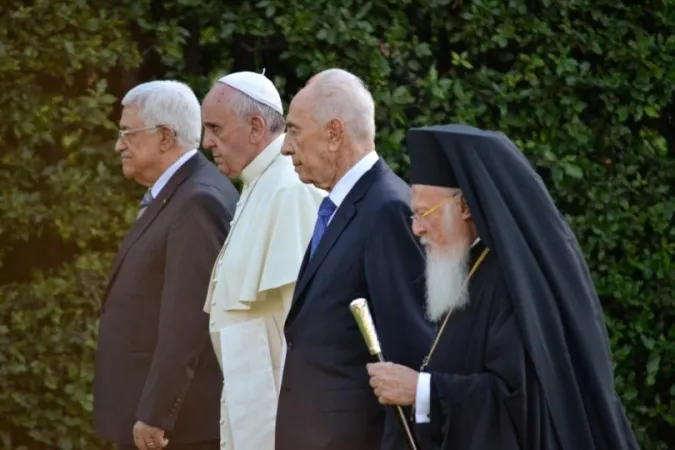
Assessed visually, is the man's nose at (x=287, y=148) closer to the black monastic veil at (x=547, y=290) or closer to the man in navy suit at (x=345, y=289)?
the man in navy suit at (x=345, y=289)

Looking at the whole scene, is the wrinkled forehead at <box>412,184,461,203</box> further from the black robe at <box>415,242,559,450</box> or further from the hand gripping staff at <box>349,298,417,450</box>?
the hand gripping staff at <box>349,298,417,450</box>

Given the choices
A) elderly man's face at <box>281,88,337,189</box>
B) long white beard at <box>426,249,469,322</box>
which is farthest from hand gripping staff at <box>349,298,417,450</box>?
elderly man's face at <box>281,88,337,189</box>

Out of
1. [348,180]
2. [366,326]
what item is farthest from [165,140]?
[366,326]

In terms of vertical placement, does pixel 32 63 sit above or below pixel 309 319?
above

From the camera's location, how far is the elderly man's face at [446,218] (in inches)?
182

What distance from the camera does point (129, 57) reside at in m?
7.79

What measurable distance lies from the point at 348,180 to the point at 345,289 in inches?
16.9

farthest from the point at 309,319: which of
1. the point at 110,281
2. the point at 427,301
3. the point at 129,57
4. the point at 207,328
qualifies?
the point at 129,57

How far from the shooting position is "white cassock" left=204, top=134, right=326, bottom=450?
230 inches

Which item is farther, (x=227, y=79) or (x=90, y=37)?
(x=90, y=37)

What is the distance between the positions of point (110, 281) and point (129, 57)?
5.72 ft

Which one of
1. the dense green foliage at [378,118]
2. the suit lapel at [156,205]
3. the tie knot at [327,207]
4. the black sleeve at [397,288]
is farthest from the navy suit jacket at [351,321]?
the dense green foliage at [378,118]

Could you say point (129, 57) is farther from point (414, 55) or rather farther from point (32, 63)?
point (414, 55)

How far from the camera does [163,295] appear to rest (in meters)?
6.15
